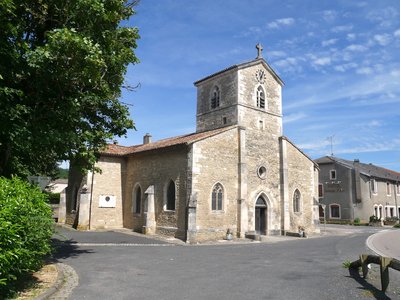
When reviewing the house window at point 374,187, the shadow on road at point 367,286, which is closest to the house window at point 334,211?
the house window at point 374,187

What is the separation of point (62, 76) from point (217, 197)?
44.2 ft

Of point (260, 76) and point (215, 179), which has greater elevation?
point (260, 76)

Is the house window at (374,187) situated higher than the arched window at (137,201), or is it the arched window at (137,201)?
the house window at (374,187)

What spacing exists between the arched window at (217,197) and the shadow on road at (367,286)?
1084cm

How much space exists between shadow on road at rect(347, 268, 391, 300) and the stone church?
9.94 m

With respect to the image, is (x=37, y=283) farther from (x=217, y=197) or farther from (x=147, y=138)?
(x=147, y=138)

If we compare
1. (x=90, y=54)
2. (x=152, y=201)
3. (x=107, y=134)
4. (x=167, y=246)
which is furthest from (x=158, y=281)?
(x=152, y=201)

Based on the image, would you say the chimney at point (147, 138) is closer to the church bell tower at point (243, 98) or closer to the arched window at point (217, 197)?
the church bell tower at point (243, 98)

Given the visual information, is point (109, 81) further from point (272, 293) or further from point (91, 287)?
point (272, 293)

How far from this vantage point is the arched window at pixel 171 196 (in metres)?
21.2

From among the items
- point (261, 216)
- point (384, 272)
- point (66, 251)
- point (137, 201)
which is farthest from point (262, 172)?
point (384, 272)

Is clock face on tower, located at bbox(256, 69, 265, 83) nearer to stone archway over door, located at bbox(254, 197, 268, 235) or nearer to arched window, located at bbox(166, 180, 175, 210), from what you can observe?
stone archway over door, located at bbox(254, 197, 268, 235)

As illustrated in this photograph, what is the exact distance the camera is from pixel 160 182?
22.2 meters

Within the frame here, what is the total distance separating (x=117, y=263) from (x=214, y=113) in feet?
51.8
